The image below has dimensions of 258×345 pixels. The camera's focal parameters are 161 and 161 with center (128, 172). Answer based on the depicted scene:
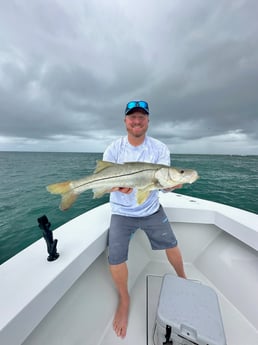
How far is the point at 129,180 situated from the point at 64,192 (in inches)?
27.9

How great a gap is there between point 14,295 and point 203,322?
1288mm

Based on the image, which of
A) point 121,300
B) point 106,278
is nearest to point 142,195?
point 106,278

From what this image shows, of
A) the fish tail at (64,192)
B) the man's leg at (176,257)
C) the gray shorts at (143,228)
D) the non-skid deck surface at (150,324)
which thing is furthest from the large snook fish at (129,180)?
the non-skid deck surface at (150,324)

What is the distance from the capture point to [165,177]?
1.75 metres

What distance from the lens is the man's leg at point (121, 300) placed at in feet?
5.51

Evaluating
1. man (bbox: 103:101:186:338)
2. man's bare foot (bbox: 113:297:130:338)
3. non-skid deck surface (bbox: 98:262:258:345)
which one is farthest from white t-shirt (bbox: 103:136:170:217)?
non-skid deck surface (bbox: 98:262:258:345)

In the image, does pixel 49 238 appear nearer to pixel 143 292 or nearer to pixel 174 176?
pixel 174 176

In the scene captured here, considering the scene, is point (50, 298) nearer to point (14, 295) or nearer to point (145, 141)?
point (14, 295)

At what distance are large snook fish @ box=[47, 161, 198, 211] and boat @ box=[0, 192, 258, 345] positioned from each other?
0.45 metres

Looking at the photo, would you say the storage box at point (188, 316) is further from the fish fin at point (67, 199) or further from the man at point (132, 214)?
the fish fin at point (67, 199)

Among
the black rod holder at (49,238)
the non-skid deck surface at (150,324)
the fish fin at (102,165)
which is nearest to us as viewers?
the black rod holder at (49,238)

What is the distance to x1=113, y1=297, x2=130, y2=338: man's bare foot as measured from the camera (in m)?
1.66

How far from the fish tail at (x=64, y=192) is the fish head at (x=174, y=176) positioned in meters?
0.94

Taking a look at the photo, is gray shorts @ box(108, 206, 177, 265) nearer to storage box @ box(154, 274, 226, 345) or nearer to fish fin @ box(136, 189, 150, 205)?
fish fin @ box(136, 189, 150, 205)
